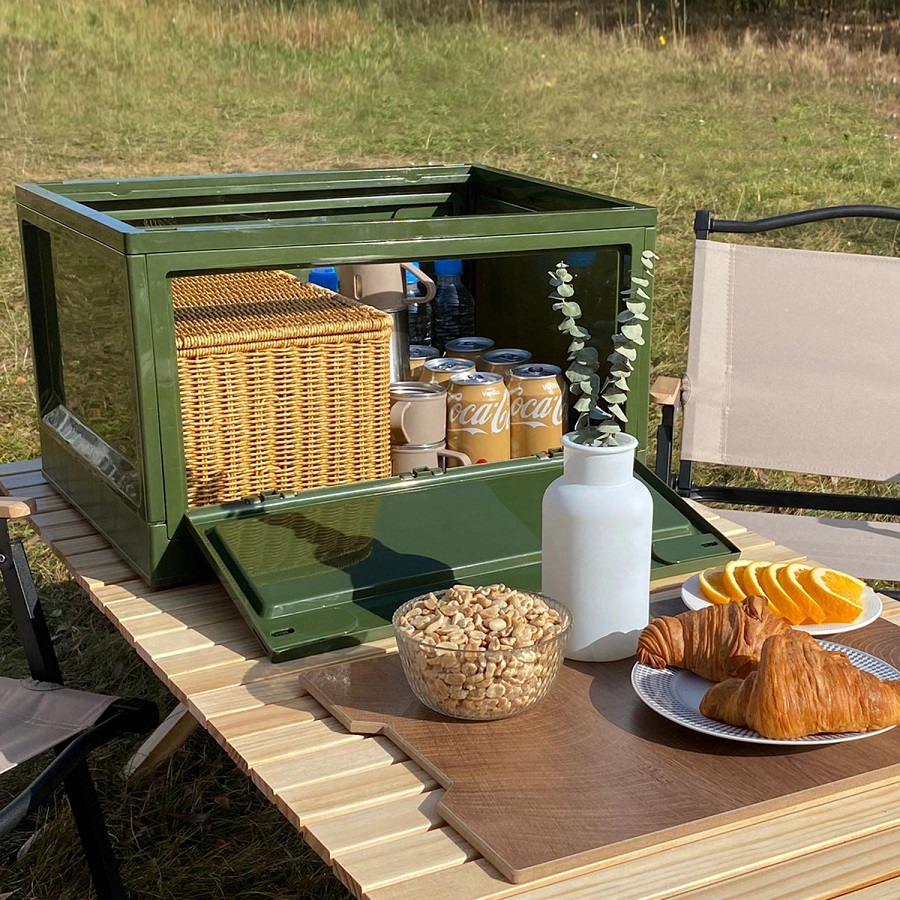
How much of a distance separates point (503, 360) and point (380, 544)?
519 mm

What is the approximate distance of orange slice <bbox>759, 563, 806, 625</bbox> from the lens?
1556 millimetres

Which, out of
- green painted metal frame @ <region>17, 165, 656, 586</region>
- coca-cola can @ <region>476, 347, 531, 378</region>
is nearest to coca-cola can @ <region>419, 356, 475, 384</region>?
coca-cola can @ <region>476, 347, 531, 378</region>

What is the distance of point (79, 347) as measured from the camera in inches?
80.1

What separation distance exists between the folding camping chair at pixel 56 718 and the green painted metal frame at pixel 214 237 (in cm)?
15

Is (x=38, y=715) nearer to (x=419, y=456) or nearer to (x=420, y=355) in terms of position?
(x=419, y=456)

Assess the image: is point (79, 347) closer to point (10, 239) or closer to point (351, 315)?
point (351, 315)

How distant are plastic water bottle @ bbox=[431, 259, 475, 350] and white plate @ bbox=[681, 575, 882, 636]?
869 mm

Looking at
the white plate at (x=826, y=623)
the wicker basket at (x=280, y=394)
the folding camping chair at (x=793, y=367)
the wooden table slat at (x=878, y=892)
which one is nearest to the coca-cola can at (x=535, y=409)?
the wicker basket at (x=280, y=394)

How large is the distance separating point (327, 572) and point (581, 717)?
0.44 meters

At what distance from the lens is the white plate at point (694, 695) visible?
1.27m

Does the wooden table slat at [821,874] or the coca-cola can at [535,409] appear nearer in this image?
the wooden table slat at [821,874]

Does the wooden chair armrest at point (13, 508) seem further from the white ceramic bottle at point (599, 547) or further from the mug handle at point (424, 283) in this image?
the white ceramic bottle at point (599, 547)

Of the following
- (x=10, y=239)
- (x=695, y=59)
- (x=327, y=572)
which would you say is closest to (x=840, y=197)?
(x=695, y=59)

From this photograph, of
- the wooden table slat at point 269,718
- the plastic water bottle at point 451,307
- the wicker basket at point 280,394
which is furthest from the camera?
the plastic water bottle at point 451,307
